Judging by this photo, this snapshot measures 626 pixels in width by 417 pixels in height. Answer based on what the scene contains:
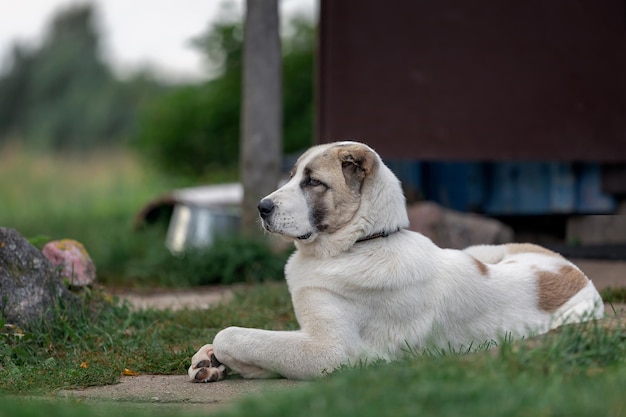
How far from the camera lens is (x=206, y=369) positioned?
4.68 meters

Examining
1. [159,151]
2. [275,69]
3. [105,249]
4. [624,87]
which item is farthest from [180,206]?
[159,151]

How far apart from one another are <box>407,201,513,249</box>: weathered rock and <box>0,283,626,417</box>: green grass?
3.34 m

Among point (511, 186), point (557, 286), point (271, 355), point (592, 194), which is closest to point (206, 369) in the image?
point (271, 355)

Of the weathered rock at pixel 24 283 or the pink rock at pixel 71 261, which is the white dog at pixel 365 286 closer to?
the weathered rock at pixel 24 283

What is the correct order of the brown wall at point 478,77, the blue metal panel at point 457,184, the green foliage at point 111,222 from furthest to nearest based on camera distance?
1. the blue metal panel at point 457,184
2. the brown wall at point 478,77
3. the green foliage at point 111,222

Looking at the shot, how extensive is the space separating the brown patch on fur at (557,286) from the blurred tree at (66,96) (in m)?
31.7

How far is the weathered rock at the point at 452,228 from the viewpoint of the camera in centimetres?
892

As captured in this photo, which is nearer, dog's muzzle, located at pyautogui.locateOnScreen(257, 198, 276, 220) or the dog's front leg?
the dog's front leg

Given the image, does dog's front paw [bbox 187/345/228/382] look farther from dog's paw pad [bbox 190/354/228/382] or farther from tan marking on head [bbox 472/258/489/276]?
tan marking on head [bbox 472/258/489/276]

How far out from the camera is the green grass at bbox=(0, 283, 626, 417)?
3031 mm

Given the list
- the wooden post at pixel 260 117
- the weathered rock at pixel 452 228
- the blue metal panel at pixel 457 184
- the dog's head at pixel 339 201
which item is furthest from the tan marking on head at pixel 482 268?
the blue metal panel at pixel 457 184

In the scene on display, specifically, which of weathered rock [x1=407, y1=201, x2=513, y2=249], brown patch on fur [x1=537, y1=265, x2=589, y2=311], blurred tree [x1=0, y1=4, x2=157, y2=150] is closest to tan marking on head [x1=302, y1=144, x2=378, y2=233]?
brown patch on fur [x1=537, y1=265, x2=589, y2=311]

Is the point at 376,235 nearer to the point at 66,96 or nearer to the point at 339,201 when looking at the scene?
the point at 339,201

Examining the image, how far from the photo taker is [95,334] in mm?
5652
